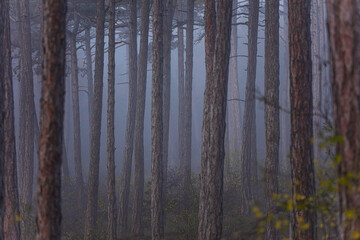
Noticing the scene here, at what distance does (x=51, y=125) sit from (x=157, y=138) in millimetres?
7396

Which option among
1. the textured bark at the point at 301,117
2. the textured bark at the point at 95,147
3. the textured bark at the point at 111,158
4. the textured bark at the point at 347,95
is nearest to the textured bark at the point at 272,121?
the textured bark at the point at 301,117

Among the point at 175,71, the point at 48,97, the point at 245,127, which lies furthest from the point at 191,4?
the point at 175,71

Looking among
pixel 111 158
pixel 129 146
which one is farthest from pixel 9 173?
pixel 129 146

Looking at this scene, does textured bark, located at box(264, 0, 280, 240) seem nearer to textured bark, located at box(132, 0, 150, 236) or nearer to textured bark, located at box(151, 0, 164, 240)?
textured bark, located at box(151, 0, 164, 240)

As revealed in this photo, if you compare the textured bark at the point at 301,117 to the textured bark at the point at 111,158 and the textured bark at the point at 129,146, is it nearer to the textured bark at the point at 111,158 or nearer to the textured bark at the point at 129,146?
Answer: the textured bark at the point at 111,158

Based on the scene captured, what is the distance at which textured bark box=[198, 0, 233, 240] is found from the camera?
420 inches

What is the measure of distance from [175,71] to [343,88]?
5493 centimetres

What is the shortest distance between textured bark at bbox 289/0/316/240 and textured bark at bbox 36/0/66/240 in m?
3.90

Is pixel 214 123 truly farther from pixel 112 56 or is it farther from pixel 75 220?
pixel 75 220

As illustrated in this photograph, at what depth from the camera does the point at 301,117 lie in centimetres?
839

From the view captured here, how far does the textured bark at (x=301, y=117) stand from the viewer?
8.30 metres

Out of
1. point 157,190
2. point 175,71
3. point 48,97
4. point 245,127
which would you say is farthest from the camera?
point 175,71

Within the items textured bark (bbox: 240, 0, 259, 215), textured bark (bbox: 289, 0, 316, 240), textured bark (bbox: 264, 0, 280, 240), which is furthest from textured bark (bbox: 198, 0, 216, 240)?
textured bark (bbox: 240, 0, 259, 215)

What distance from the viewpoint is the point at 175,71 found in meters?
59.6
